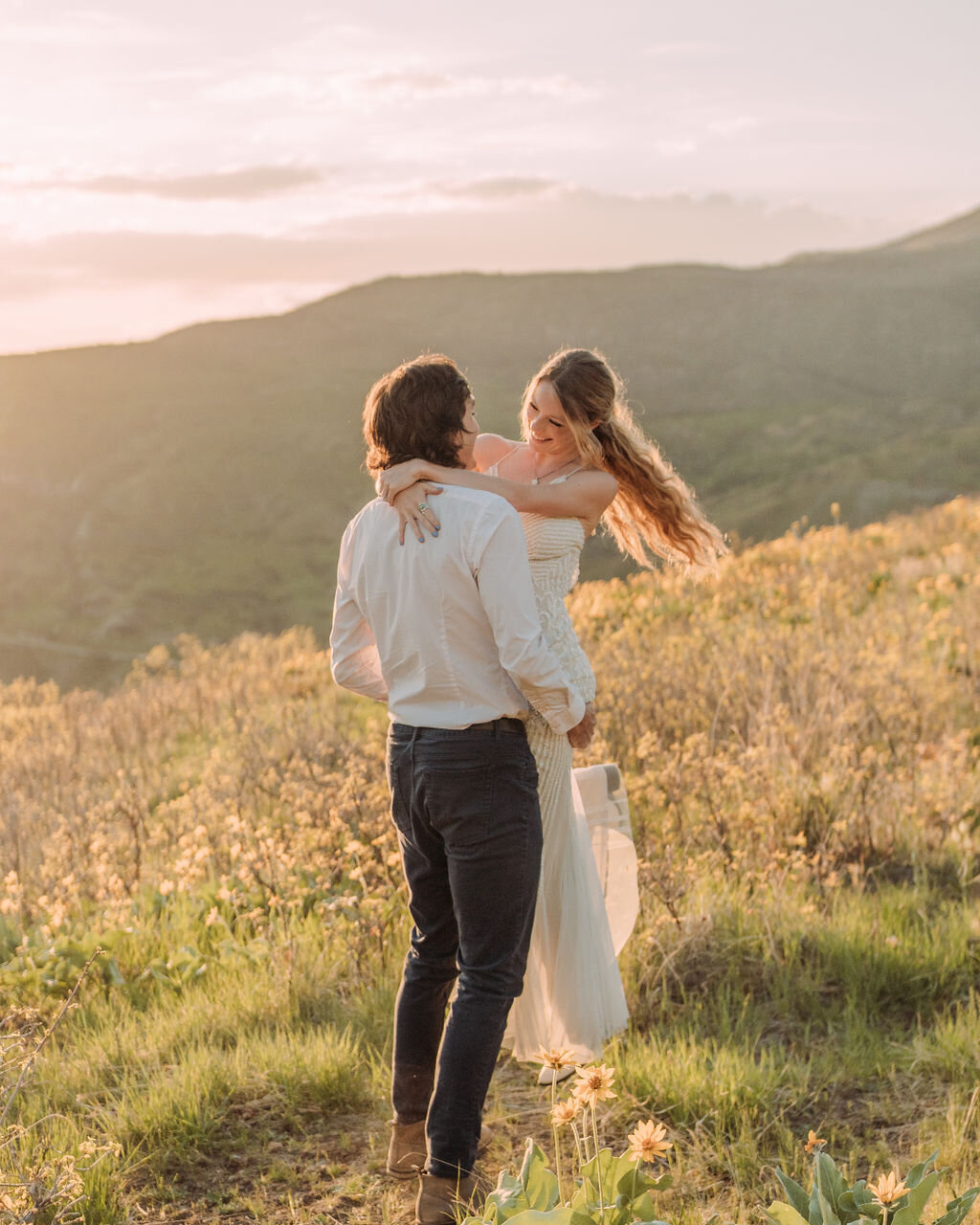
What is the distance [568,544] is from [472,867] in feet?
3.02

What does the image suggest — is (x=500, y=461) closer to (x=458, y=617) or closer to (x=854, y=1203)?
(x=458, y=617)

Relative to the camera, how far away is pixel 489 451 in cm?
328

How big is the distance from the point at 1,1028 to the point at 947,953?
3274mm

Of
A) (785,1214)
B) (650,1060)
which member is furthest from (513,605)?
(650,1060)

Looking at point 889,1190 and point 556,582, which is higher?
point 556,582

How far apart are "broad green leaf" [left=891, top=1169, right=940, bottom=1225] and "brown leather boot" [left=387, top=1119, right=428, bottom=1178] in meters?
1.30

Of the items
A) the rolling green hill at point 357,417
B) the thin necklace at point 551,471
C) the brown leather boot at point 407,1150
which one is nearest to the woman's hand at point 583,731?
the thin necklace at point 551,471

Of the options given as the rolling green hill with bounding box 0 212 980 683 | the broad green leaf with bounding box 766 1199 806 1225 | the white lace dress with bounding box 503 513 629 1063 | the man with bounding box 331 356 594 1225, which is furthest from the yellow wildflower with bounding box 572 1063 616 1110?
the rolling green hill with bounding box 0 212 980 683

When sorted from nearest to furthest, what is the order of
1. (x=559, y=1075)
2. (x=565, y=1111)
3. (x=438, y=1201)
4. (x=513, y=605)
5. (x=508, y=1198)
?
(x=565, y=1111) < (x=508, y=1198) < (x=513, y=605) < (x=438, y=1201) < (x=559, y=1075)

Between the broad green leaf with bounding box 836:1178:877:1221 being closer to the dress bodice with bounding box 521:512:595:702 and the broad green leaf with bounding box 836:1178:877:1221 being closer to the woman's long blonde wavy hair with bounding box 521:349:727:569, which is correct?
the dress bodice with bounding box 521:512:595:702

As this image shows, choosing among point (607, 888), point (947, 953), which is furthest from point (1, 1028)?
point (947, 953)

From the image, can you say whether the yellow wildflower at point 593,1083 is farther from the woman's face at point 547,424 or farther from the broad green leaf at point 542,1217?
the woman's face at point 547,424

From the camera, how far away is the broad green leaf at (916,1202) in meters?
2.05

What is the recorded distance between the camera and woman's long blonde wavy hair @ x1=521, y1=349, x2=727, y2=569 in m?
2.97
